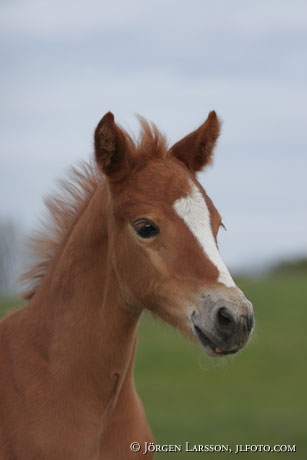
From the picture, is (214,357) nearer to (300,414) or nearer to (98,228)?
(98,228)

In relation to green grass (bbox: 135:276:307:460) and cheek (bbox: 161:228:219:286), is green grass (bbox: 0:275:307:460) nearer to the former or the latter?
green grass (bbox: 135:276:307:460)

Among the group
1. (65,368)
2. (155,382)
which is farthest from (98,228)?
(155,382)

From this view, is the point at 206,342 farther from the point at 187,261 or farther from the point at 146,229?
the point at 146,229

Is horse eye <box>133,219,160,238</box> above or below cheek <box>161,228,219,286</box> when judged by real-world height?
above

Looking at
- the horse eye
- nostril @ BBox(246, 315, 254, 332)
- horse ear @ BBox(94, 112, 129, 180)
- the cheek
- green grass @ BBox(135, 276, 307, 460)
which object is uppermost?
horse ear @ BBox(94, 112, 129, 180)


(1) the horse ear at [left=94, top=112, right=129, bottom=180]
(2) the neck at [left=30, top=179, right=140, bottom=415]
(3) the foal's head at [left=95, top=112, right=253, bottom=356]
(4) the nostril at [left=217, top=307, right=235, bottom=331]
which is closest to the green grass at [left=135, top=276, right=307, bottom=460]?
(2) the neck at [left=30, top=179, right=140, bottom=415]

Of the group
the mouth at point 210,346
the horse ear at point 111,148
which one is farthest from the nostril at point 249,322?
the horse ear at point 111,148

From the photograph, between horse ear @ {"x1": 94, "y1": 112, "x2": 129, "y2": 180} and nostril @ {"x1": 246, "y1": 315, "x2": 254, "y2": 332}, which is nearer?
nostril @ {"x1": 246, "y1": 315, "x2": 254, "y2": 332}

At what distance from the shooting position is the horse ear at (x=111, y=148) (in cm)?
458

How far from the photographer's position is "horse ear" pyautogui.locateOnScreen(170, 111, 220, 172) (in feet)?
16.3

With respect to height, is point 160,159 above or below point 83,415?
above

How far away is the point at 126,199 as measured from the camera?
459cm

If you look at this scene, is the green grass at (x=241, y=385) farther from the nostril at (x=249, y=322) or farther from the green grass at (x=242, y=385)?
the nostril at (x=249, y=322)

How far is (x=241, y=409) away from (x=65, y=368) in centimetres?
1124
